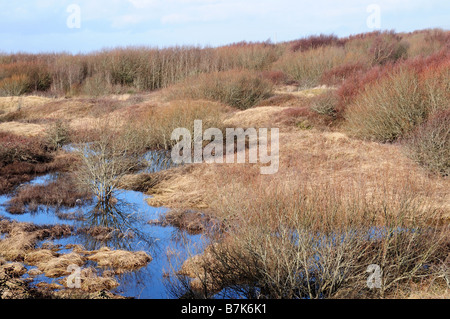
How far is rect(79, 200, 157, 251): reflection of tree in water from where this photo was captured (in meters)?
7.59

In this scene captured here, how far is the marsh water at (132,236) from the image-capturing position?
6.04 meters

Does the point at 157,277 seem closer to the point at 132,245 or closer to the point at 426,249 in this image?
the point at 132,245

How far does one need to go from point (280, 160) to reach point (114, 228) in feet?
15.9

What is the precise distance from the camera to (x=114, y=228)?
832 centimetres

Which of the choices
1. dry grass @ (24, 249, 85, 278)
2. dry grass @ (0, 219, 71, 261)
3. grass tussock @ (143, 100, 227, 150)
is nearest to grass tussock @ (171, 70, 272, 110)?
grass tussock @ (143, 100, 227, 150)

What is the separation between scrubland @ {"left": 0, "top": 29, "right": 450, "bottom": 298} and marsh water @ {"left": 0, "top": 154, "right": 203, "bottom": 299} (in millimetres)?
275

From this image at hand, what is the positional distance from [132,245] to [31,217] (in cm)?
256

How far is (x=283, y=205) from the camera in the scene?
558 cm

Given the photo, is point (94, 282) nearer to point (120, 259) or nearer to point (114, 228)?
point (120, 259)

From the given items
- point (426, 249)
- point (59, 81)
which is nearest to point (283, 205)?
point (426, 249)

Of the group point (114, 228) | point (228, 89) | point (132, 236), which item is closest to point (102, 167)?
point (114, 228)

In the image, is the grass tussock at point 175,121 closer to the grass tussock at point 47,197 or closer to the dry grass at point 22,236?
the grass tussock at point 47,197

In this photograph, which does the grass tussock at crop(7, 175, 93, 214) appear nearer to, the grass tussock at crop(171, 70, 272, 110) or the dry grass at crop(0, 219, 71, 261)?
the dry grass at crop(0, 219, 71, 261)
